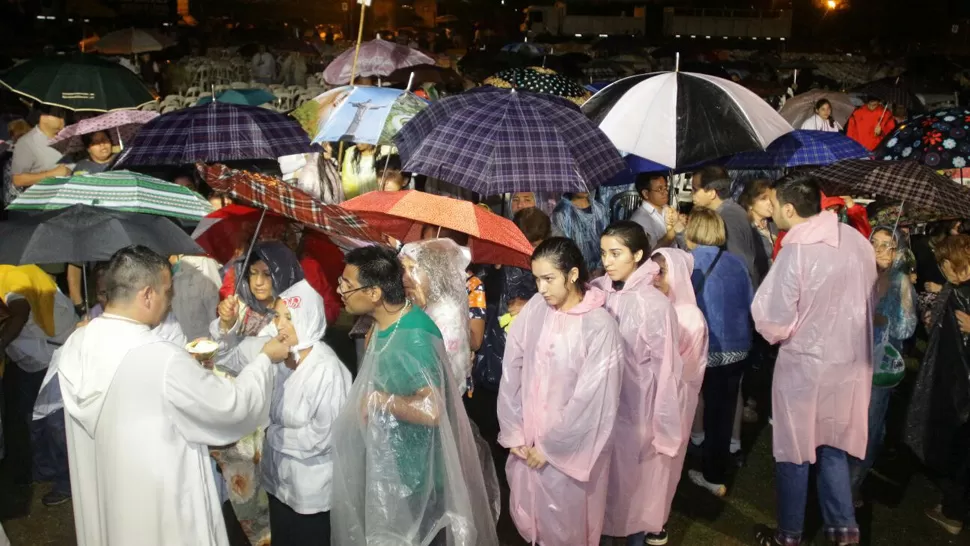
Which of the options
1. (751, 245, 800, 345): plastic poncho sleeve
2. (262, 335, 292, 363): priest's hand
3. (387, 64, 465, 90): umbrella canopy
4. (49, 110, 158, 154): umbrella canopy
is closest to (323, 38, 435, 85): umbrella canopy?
(387, 64, 465, 90): umbrella canopy

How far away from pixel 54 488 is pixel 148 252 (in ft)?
9.36

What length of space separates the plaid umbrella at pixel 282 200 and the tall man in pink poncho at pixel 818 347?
2273 millimetres

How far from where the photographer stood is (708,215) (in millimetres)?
5699

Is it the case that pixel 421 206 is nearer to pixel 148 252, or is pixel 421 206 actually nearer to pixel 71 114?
pixel 148 252

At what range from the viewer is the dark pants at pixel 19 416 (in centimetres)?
588

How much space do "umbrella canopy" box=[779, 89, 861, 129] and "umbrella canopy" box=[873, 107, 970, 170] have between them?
15.3 feet

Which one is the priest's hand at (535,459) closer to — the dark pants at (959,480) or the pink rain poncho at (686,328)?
the pink rain poncho at (686,328)

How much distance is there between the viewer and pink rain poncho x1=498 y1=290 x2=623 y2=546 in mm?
4137

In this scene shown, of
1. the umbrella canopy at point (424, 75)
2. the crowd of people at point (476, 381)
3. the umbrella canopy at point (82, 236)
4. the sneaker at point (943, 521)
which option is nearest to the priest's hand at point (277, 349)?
the crowd of people at point (476, 381)

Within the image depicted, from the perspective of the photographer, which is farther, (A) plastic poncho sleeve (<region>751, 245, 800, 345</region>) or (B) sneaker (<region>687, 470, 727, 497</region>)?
(B) sneaker (<region>687, 470, 727, 497</region>)

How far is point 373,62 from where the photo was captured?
12.2 meters

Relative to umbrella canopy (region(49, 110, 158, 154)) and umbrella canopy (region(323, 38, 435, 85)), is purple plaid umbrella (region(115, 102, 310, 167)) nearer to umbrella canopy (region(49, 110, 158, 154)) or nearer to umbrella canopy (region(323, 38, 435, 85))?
umbrella canopy (region(49, 110, 158, 154))

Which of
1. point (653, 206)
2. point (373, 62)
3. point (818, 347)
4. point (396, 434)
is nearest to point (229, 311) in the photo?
point (396, 434)

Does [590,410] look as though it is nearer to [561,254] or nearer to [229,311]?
[561,254]
